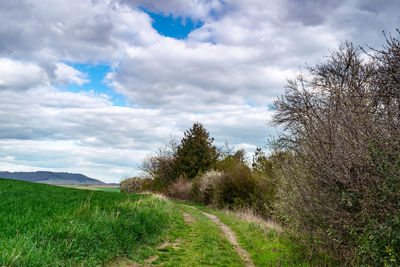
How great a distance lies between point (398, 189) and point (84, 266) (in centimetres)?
617

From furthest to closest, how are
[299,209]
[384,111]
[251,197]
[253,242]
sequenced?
[251,197]
[253,242]
[299,209]
[384,111]

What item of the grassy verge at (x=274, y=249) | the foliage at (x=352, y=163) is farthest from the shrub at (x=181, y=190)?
the foliage at (x=352, y=163)

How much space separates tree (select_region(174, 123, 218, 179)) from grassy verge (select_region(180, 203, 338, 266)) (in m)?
26.2

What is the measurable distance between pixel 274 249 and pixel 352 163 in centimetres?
463

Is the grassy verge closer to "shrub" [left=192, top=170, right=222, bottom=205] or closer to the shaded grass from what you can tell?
the shaded grass

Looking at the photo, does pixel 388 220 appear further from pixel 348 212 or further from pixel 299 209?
pixel 299 209

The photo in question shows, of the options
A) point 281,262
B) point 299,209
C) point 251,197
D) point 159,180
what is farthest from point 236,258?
point 159,180

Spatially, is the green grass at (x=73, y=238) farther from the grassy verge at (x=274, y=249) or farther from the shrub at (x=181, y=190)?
the shrub at (x=181, y=190)

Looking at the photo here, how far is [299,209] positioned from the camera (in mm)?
6930

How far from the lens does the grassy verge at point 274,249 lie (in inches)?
277

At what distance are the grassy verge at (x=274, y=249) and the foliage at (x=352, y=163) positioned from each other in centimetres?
83

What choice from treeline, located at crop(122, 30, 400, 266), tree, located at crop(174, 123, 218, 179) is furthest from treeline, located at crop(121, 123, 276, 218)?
treeline, located at crop(122, 30, 400, 266)

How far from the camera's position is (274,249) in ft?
28.8

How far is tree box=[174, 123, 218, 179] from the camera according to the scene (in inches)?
1527
